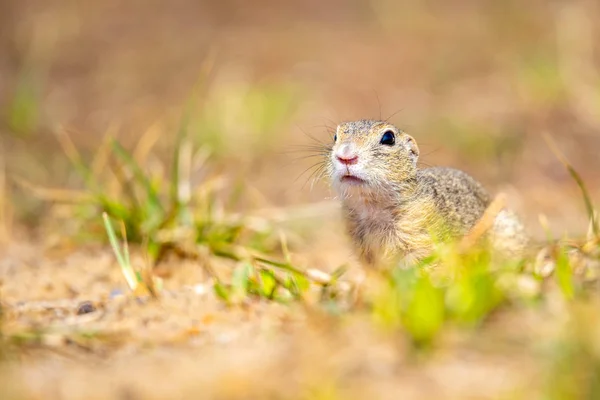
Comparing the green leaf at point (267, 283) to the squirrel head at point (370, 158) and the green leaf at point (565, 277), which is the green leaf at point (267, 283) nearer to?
the squirrel head at point (370, 158)

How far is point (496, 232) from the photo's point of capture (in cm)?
447

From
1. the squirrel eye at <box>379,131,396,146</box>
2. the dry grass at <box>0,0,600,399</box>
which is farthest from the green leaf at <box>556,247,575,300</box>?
the squirrel eye at <box>379,131,396,146</box>

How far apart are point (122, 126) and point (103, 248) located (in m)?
3.78

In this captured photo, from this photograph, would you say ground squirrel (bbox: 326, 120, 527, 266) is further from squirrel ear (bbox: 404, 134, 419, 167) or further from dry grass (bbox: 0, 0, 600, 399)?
dry grass (bbox: 0, 0, 600, 399)

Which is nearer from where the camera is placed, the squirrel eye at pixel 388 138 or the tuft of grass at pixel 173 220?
the squirrel eye at pixel 388 138

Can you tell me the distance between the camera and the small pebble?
376cm

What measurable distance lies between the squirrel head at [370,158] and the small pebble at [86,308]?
138 centimetres

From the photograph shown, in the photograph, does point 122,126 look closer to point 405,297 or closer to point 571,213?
point 571,213

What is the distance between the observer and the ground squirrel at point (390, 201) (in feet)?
13.6

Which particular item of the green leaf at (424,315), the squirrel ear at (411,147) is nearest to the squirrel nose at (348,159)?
the squirrel ear at (411,147)

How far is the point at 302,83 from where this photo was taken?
9961mm

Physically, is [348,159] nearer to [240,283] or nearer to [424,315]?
[240,283]

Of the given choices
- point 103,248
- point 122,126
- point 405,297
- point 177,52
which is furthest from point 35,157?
point 405,297

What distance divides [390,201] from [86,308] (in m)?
1.67
